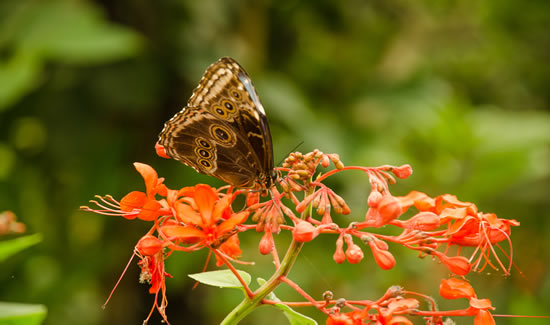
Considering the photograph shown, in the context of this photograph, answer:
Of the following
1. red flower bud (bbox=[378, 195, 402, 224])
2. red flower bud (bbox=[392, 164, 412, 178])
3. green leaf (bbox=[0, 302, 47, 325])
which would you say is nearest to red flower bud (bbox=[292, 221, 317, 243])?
red flower bud (bbox=[378, 195, 402, 224])

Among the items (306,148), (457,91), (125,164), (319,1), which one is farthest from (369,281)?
(457,91)

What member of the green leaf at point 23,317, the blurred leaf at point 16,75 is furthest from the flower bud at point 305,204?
the blurred leaf at point 16,75

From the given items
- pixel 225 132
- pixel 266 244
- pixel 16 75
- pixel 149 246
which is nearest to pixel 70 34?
pixel 16 75

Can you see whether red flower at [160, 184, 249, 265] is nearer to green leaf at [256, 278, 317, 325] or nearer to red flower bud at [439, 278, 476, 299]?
green leaf at [256, 278, 317, 325]

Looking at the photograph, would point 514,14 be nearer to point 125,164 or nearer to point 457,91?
point 457,91

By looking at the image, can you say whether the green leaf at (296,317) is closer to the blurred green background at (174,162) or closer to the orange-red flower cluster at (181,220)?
the orange-red flower cluster at (181,220)
